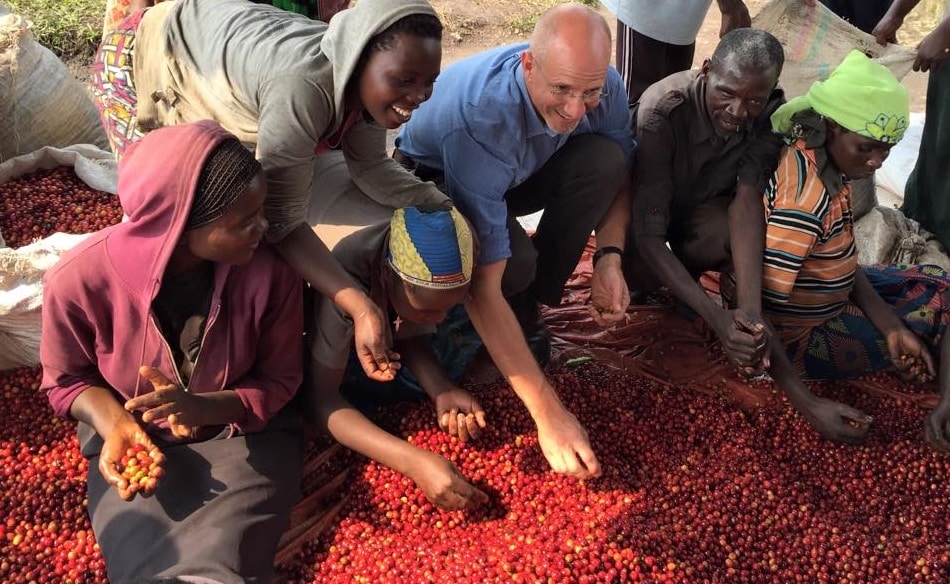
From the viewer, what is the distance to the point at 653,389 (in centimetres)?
293

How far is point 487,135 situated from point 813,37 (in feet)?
6.98

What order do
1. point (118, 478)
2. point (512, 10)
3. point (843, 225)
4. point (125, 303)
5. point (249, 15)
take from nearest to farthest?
1. point (118, 478)
2. point (125, 303)
3. point (249, 15)
4. point (843, 225)
5. point (512, 10)

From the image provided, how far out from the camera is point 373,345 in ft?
7.25

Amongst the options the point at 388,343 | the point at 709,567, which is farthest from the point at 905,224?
the point at 388,343

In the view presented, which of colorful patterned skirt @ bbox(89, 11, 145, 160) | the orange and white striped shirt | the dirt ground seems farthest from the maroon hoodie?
the dirt ground

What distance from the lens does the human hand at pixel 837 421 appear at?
264 centimetres

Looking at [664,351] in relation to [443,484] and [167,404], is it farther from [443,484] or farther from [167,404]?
[167,404]

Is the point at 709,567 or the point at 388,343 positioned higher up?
the point at 388,343

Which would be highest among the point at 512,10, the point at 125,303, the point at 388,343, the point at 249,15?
the point at 249,15

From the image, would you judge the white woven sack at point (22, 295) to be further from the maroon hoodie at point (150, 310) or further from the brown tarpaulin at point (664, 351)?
the brown tarpaulin at point (664, 351)

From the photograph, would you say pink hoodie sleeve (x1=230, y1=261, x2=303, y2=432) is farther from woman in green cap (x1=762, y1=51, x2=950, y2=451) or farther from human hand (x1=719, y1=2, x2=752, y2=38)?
human hand (x1=719, y1=2, x2=752, y2=38)

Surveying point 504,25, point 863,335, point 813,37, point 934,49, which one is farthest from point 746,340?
point 504,25

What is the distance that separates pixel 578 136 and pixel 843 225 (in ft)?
3.03

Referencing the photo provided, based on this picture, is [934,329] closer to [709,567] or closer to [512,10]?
[709,567]
